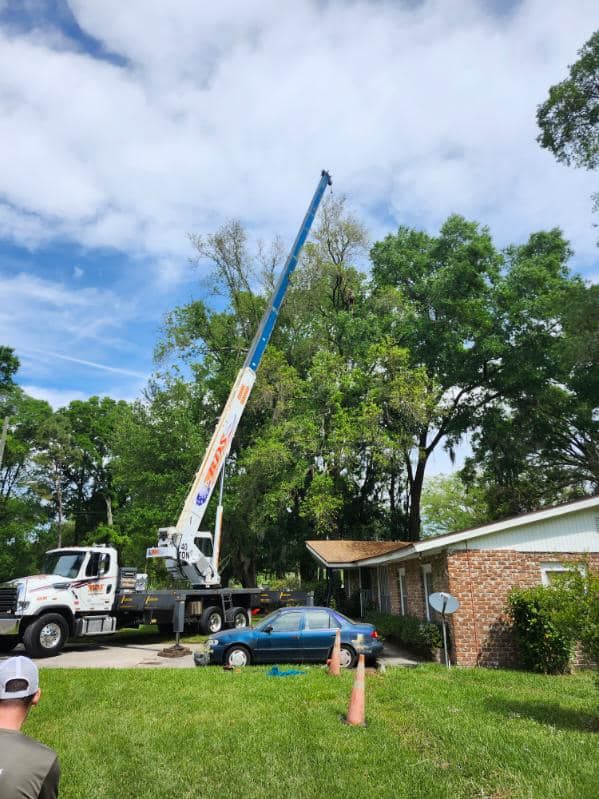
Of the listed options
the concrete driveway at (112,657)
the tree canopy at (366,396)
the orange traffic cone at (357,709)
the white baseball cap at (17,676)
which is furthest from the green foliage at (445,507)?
the white baseball cap at (17,676)

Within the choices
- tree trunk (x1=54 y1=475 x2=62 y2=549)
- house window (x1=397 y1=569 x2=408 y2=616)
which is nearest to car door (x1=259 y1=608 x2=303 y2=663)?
house window (x1=397 y1=569 x2=408 y2=616)

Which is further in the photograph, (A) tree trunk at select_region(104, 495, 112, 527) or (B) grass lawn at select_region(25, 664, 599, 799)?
(A) tree trunk at select_region(104, 495, 112, 527)

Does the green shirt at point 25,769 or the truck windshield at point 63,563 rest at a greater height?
the truck windshield at point 63,563

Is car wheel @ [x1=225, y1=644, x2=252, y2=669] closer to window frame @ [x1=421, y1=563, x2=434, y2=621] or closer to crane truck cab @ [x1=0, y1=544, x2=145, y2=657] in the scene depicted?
crane truck cab @ [x1=0, y1=544, x2=145, y2=657]

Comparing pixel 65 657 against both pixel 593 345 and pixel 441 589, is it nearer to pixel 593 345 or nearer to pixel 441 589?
pixel 441 589

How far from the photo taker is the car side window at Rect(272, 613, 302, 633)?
13.1 meters

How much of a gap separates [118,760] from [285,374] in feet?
81.4

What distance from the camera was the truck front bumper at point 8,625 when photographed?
14.2m

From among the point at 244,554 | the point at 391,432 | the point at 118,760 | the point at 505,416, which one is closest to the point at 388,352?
the point at 391,432

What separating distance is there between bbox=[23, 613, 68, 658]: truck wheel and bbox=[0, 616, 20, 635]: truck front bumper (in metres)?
0.33

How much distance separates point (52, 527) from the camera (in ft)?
161

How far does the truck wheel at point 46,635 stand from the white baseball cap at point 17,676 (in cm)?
1363

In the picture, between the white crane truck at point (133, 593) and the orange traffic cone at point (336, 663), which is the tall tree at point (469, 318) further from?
the orange traffic cone at point (336, 663)

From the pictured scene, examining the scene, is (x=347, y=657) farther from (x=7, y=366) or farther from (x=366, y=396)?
(x=7, y=366)
